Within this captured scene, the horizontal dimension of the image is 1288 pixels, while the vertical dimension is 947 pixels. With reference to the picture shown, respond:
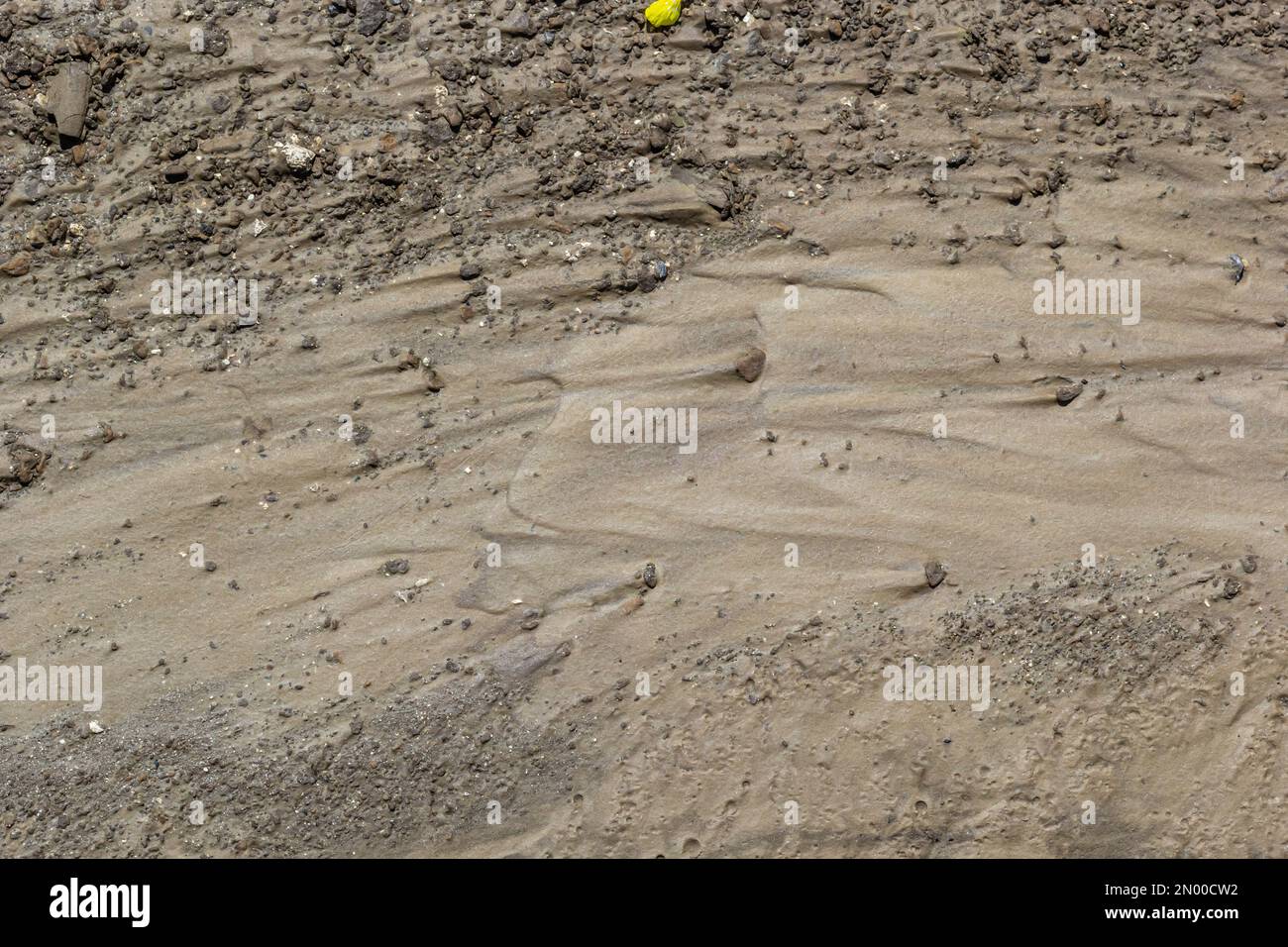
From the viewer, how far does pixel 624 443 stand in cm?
461

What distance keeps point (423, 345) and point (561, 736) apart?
1.85 metres

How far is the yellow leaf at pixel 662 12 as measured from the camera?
4.79 meters

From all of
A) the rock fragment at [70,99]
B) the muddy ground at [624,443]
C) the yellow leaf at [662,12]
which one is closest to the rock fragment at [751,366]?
the muddy ground at [624,443]

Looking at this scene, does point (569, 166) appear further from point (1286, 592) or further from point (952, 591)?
point (1286, 592)

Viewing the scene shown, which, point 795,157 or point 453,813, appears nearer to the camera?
point 453,813

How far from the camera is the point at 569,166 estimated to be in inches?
187

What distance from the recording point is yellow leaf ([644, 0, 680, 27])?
15.7ft

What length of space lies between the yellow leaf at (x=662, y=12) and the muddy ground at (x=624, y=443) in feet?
0.25

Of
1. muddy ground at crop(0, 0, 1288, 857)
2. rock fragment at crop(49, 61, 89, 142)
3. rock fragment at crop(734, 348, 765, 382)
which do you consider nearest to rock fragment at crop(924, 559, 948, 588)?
muddy ground at crop(0, 0, 1288, 857)

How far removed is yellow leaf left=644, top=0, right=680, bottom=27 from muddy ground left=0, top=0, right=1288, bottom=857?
0.07m

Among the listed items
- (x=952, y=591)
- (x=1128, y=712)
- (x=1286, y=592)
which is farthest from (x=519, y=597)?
(x=1286, y=592)

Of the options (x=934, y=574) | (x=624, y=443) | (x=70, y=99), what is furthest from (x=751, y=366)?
(x=70, y=99)

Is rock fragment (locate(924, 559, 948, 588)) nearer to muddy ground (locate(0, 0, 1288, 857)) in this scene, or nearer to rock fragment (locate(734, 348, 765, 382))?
muddy ground (locate(0, 0, 1288, 857))
